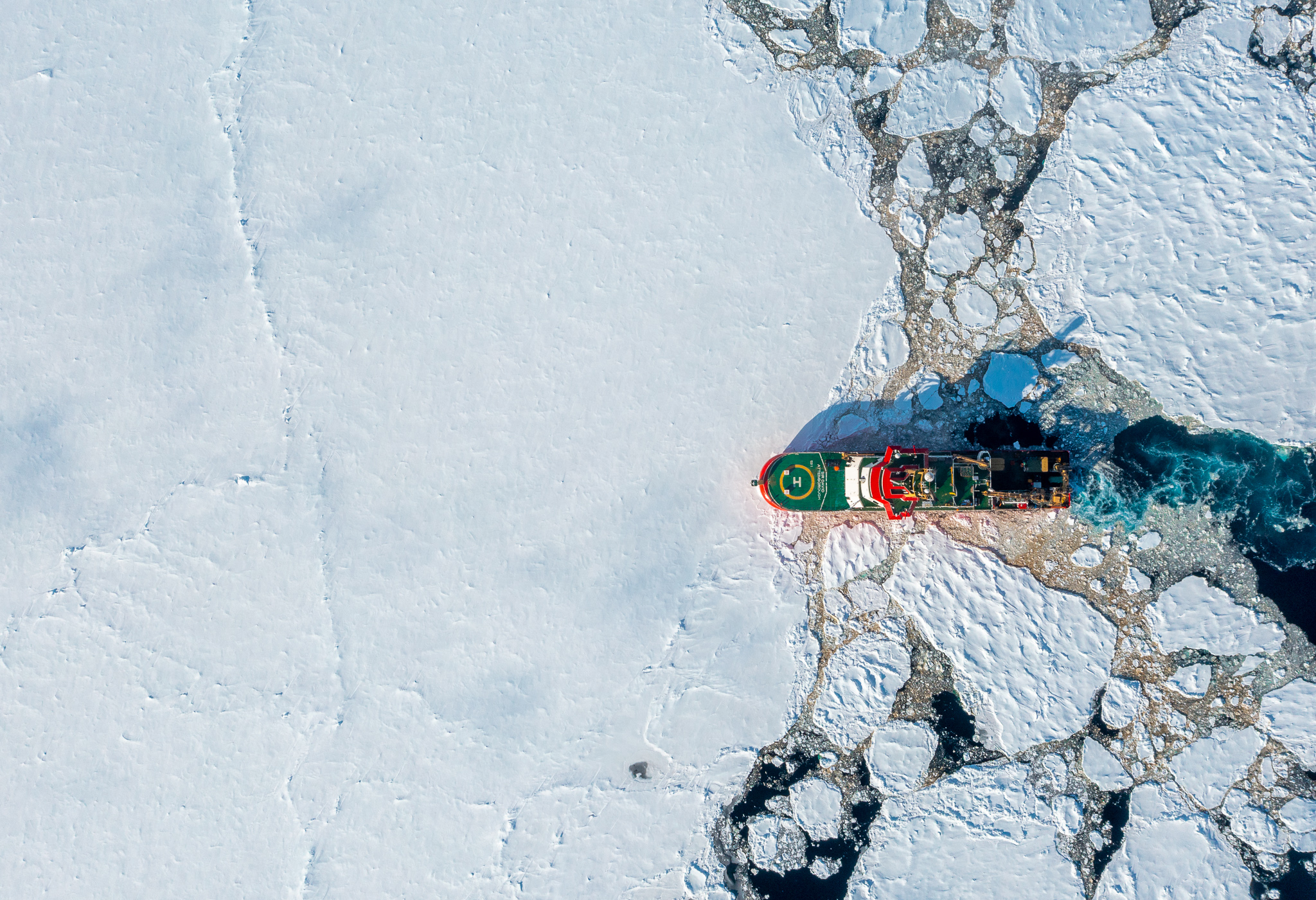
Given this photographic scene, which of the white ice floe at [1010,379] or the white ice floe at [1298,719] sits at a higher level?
the white ice floe at [1010,379]

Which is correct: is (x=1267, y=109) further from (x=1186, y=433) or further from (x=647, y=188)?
Result: (x=647, y=188)

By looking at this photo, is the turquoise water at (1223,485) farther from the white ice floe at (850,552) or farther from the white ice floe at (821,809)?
the white ice floe at (821,809)

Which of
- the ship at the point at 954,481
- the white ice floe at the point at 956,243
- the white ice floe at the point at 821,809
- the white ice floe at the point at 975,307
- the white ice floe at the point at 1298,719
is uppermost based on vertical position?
the white ice floe at the point at 956,243

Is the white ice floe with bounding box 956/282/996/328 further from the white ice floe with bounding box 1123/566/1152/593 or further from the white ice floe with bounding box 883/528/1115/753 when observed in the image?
the white ice floe with bounding box 1123/566/1152/593

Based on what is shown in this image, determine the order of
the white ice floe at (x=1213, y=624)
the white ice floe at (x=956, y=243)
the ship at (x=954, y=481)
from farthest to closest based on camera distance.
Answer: the white ice floe at (x=956, y=243) < the white ice floe at (x=1213, y=624) < the ship at (x=954, y=481)

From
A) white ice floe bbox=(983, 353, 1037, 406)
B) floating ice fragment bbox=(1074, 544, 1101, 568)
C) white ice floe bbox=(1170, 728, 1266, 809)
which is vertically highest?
white ice floe bbox=(983, 353, 1037, 406)

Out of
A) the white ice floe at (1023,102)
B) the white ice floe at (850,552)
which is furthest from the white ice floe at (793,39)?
the white ice floe at (850,552)

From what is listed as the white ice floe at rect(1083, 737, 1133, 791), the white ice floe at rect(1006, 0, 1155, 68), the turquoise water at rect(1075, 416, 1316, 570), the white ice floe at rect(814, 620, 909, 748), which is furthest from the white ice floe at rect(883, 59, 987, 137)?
the white ice floe at rect(1083, 737, 1133, 791)
